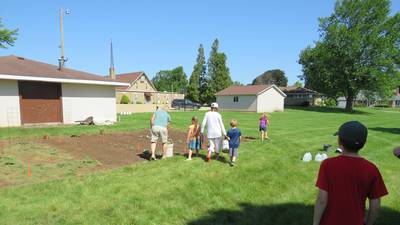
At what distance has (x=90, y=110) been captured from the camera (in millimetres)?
20672

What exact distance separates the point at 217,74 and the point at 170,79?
6693cm

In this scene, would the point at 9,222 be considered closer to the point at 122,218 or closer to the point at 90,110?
the point at 122,218

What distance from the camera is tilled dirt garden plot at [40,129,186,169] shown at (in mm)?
9672

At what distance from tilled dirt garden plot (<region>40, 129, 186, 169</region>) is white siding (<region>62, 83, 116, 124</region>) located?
19.0 ft

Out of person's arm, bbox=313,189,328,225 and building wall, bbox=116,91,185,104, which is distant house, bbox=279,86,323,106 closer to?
building wall, bbox=116,91,185,104

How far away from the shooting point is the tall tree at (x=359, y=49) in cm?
4500

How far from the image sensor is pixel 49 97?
61.1 ft

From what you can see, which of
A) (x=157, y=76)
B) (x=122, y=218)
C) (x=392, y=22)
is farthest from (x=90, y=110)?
(x=157, y=76)

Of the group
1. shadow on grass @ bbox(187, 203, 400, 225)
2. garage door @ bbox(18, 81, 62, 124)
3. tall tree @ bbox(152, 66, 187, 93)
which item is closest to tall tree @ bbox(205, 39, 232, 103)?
garage door @ bbox(18, 81, 62, 124)

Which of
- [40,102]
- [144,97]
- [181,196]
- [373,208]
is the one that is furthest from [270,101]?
[373,208]

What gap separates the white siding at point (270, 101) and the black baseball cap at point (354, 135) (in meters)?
43.0

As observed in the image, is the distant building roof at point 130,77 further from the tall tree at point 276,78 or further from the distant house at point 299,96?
the tall tree at point 276,78

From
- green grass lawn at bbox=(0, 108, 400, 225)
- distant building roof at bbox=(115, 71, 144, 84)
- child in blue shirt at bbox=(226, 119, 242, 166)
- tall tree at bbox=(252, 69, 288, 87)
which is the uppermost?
tall tree at bbox=(252, 69, 288, 87)

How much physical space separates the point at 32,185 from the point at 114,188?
71.5 inches
